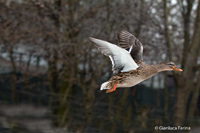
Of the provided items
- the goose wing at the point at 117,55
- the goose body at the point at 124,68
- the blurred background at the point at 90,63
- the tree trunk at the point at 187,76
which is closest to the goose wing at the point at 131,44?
the goose body at the point at 124,68

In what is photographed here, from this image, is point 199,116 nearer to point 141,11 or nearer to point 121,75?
point 141,11

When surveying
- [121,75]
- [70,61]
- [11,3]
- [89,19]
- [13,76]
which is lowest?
[13,76]

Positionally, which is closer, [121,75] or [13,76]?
[121,75]

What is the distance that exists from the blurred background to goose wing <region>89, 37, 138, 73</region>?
3.41 meters

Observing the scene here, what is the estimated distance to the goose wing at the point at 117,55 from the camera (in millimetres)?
2396

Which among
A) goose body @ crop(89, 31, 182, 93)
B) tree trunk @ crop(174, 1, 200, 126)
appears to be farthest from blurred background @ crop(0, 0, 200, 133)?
goose body @ crop(89, 31, 182, 93)

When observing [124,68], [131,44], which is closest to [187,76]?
[131,44]

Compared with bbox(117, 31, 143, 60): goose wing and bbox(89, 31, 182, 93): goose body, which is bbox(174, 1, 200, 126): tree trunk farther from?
→ bbox(89, 31, 182, 93): goose body

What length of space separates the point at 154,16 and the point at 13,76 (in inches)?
161

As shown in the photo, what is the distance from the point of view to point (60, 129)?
7840mm

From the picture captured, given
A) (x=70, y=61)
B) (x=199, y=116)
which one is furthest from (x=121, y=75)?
(x=199, y=116)

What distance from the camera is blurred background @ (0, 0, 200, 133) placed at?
21.4 feet

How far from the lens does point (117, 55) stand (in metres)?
2.58

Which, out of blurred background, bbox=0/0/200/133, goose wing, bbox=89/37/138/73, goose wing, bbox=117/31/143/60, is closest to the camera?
goose wing, bbox=89/37/138/73
